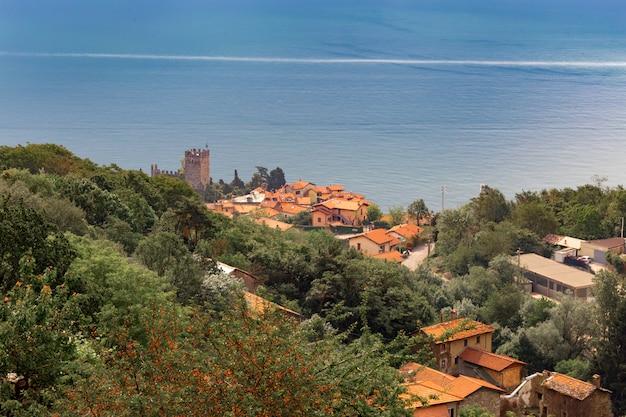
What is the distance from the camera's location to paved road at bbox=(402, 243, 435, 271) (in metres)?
28.7

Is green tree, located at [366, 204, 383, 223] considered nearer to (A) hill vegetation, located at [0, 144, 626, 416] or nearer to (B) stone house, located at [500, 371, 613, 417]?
(A) hill vegetation, located at [0, 144, 626, 416]

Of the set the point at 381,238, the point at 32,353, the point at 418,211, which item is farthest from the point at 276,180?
the point at 32,353

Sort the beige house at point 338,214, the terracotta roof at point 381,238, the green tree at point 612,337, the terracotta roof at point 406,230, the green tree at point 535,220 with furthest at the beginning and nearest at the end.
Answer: the beige house at point 338,214
the terracotta roof at point 406,230
the terracotta roof at point 381,238
the green tree at point 535,220
the green tree at point 612,337

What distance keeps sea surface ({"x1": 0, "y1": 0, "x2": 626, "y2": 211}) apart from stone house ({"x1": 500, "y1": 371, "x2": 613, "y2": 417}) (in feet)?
100

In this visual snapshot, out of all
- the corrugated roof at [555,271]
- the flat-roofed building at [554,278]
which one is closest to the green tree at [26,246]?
the flat-roofed building at [554,278]

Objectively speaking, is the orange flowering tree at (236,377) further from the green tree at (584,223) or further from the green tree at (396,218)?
the green tree at (396,218)

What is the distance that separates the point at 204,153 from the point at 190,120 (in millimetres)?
23117

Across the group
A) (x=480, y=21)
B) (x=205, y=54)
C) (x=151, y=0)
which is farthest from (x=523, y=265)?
(x=151, y=0)

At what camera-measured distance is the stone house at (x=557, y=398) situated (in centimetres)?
1198

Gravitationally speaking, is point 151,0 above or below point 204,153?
above

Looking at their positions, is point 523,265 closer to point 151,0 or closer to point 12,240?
point 12,240

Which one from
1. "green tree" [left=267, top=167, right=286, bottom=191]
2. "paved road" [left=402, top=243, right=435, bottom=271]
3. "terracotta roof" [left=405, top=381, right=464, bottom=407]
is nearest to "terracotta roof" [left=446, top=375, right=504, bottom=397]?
"terracotta roof" [left=405, top=381, right=464, bottom=407]

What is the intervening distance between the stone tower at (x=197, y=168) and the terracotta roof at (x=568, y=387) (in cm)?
3973

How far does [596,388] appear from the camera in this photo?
12188 mm
